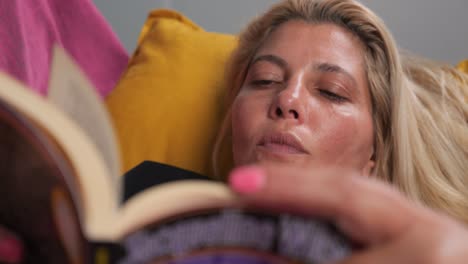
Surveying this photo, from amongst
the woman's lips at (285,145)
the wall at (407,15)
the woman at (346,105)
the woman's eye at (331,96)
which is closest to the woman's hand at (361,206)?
the woman at (346,105)

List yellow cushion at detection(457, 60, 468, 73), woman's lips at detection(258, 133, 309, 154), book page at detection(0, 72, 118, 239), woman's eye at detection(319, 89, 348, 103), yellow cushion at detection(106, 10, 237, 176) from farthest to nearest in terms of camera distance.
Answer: yellow cushion at detection(457, 60, 468, 73) → yellow cushion at detection(106, 10, 237, 176) → woman's eye at detection(319, 89, 348, 103) → woman's lips at detection(258, 133, 309, 154) → book page at detection(0, 72, 118, 239)

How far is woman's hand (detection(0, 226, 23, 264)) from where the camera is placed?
419mm

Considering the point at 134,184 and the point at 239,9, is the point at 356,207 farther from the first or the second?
the point at 239,9

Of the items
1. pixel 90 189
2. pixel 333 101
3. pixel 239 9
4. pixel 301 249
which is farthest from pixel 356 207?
pixel 239 9

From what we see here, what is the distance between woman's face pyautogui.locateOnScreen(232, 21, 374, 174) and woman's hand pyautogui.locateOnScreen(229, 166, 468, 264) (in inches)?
17.4

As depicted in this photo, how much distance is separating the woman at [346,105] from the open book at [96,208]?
0.33m

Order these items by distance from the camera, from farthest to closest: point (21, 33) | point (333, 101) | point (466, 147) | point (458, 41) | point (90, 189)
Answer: point (458, 41) < point (466, 147) < point (21, 33) < point (333, 101) < point (90, 189)

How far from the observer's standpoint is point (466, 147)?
1231mm

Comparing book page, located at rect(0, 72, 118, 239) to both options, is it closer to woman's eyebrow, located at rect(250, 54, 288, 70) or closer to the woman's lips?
the woman's lips

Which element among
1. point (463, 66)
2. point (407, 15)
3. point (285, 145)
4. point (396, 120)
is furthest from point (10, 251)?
point (407, 15)

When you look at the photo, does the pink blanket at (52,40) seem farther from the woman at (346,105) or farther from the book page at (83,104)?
the book page at (83,104)

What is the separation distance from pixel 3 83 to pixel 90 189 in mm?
112

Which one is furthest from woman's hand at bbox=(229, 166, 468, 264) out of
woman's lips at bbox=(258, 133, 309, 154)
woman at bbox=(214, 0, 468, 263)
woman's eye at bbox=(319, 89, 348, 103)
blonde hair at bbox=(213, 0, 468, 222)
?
blonde hair at bbox=(213, 0, 468, 222)

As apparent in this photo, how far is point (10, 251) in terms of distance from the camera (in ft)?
1.38
